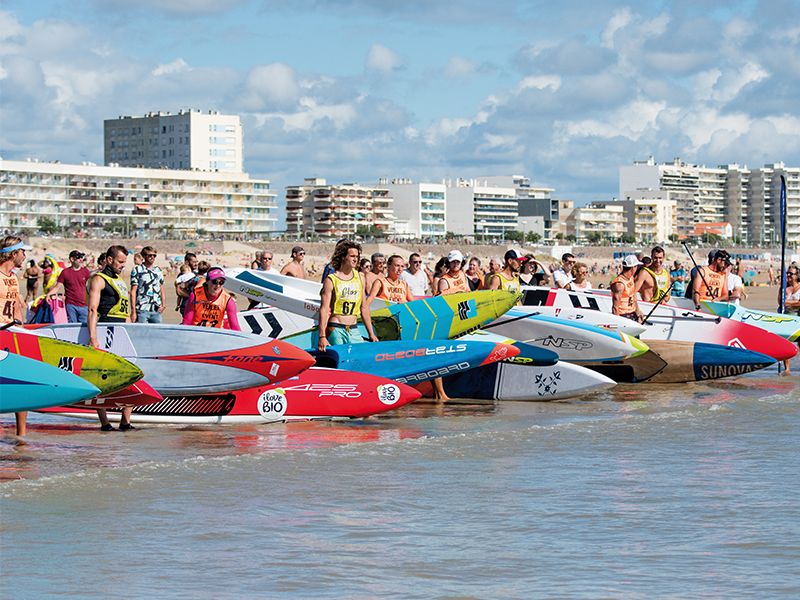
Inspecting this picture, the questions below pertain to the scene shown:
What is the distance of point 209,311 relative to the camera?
31.5ft

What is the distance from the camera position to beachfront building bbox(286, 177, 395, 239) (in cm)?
14338

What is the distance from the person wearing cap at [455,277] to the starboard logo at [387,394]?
3135 millimetres

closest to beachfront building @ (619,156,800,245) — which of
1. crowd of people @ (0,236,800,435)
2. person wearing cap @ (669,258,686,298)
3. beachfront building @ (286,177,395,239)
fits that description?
beachfront building @ (286,177,395,239)

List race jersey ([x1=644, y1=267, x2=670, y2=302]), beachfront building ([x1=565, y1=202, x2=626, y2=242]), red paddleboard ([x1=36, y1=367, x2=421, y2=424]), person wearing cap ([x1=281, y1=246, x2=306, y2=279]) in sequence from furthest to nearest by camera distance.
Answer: beachfront building ([x1=565, y1=202, x2=626, y2=242]), race jersey ([x1=644, y1=267, x2=670, y2=302]), person wearing cap ([x1=281, y1=246, x2=306, y2=279]), red paddleboard ([x1=36, y1=367, x2=421, y2=424])

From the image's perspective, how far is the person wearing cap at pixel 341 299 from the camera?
9266mm

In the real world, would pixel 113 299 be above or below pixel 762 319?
above

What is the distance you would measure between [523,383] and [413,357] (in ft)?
5.41

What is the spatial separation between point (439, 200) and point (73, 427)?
144 metres

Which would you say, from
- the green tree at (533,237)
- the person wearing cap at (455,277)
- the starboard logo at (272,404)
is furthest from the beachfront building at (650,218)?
the starboard logo at (272,404)

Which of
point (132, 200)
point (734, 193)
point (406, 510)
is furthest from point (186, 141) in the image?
point (406, 510)

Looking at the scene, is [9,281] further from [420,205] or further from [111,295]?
[420,205]

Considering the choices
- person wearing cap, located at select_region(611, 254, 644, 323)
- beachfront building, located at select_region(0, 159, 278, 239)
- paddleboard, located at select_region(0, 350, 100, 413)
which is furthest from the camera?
beachfront building, located at select_region(0, 159, 278, 239)

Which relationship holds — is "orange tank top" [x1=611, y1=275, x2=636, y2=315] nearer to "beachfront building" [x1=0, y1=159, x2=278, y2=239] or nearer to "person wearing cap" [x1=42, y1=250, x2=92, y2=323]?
"person wearing cap" [x1=42, y1=250, x2=92, y2=323]

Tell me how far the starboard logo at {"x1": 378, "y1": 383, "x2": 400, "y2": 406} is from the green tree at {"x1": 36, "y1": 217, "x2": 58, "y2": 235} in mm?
A: 93588
